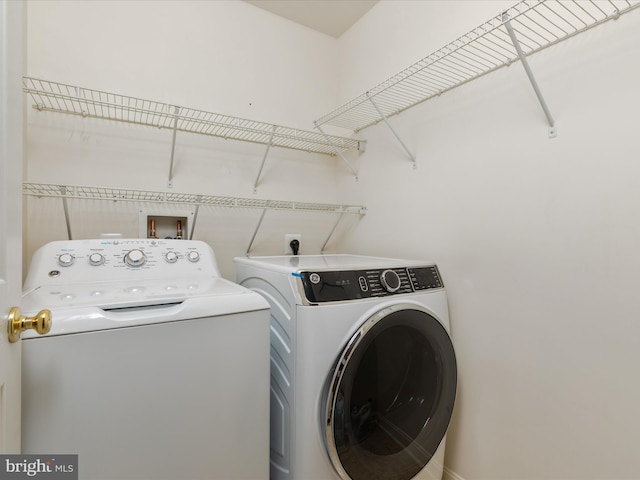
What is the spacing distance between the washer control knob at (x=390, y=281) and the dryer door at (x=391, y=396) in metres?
0.07

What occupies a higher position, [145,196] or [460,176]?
[460,176]

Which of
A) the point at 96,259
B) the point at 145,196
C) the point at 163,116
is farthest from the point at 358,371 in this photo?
the point at 163,116

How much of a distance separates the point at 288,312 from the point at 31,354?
657 millimetres

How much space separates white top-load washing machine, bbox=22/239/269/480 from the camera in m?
0.72

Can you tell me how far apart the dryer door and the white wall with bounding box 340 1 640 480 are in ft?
0.76

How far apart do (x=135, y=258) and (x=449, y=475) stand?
1644mm

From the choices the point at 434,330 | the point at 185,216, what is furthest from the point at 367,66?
the point at 434,330

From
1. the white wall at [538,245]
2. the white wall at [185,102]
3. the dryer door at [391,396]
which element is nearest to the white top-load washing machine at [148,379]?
the dryer door at [391,396]

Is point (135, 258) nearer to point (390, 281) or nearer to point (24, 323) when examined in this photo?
point (24, 323)

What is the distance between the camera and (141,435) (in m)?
0.80

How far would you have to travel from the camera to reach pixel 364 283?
1139mm

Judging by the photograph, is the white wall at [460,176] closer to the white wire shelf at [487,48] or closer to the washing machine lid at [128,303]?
the white wire shelf at [487,48]

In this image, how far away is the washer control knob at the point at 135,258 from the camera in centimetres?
122

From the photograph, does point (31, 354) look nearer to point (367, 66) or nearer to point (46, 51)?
point (46, 51)
